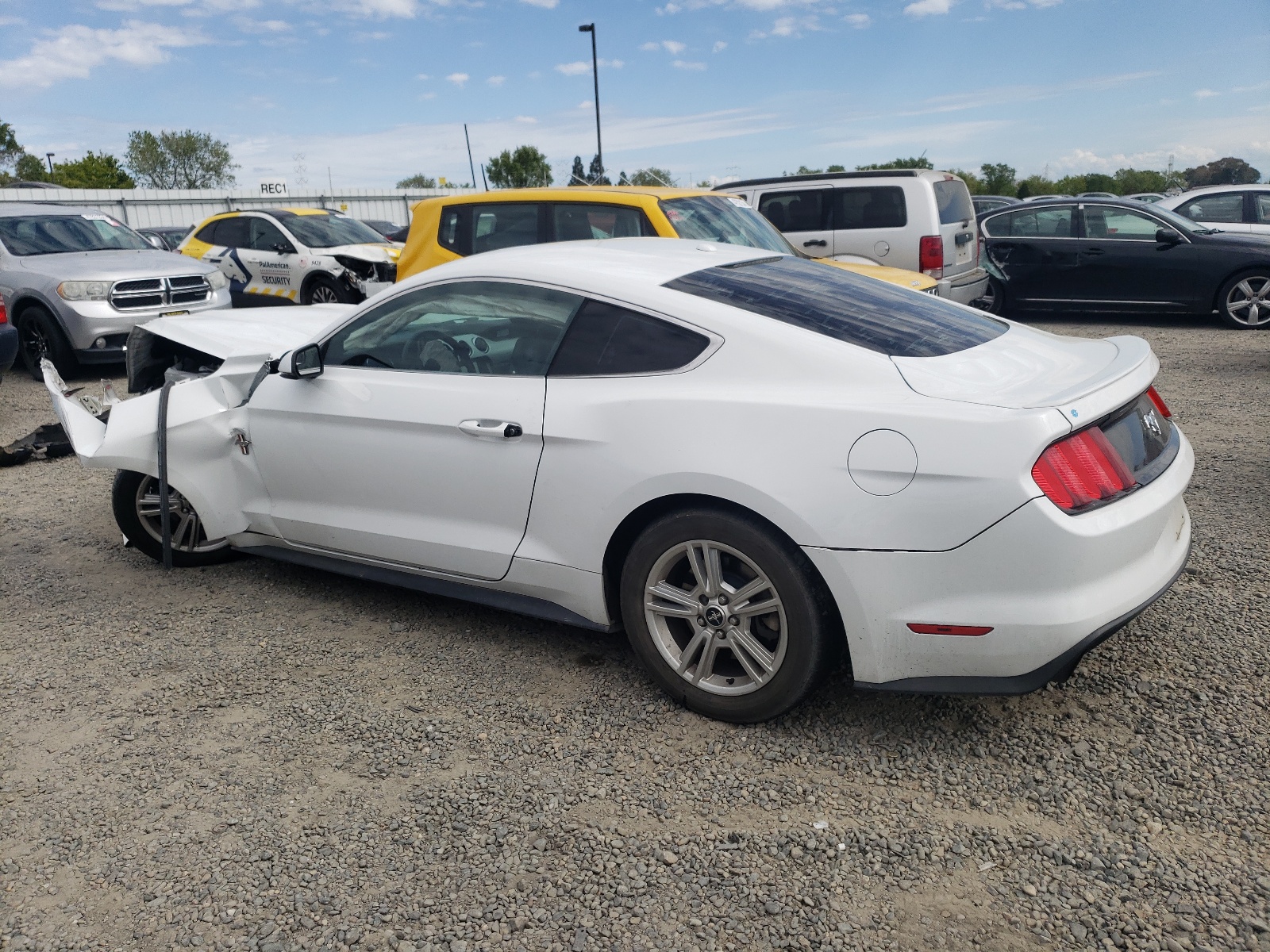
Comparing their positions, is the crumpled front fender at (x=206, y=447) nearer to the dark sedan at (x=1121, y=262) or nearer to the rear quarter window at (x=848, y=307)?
the rear quarter window at (x=848, y=307)

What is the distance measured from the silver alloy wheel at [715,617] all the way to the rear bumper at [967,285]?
740 cm

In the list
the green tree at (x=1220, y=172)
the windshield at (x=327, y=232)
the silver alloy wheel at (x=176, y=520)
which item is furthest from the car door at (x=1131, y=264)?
the green tree at (x=1220, y=172)

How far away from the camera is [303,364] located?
4031 mm

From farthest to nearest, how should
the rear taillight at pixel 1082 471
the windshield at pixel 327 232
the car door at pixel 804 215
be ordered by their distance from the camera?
the windshield at pixel 327 232 < the car door at pixel 804 215 < the rear taillight at pixel 1082 471

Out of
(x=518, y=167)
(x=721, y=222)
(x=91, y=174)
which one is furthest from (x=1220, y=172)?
(x=91, y=174)

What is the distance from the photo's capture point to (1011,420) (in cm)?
270

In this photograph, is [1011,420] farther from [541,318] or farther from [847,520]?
[541,318]

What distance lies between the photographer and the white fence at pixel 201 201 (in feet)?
118

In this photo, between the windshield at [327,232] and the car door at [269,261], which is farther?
the windshield at [327,232]

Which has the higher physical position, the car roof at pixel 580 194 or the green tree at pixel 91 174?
the green tree at pixel 91 174

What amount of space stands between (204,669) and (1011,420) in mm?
2987

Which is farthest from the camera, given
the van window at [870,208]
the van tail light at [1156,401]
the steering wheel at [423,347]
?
the van window at [870,208]

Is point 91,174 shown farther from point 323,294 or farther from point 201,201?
point 323,294

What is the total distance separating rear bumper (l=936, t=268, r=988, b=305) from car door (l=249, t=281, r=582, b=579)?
7074mm
